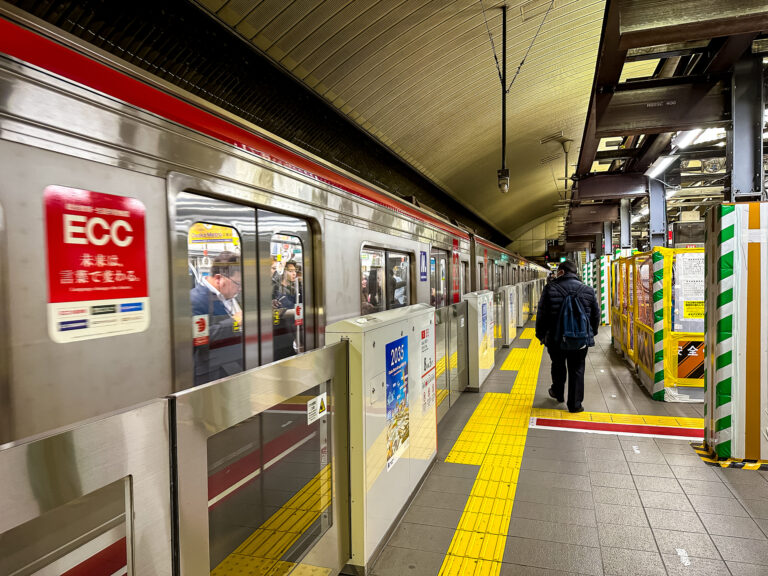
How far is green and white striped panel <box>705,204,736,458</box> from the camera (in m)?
3.90

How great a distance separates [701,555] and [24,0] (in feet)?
18.3

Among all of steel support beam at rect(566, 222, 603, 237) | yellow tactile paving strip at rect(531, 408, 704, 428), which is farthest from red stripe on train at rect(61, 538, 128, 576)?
steel support beam at rect(566, 222, 603, 237)

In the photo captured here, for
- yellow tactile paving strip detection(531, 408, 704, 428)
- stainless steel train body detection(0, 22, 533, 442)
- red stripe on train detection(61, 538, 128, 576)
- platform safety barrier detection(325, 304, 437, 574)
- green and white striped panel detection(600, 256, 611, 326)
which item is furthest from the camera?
green and white striped panel detection(600, 256, 611, 326)

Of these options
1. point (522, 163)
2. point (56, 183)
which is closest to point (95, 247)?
point (56, 183)

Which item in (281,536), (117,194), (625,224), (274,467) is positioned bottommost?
(281,536)

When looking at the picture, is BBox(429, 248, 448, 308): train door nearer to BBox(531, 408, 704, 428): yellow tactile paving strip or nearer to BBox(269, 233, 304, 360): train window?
BBox(531, 408, 704, 428): yellow tactile paving strip

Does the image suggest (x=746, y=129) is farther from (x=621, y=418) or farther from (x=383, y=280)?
(x=383, y=280)

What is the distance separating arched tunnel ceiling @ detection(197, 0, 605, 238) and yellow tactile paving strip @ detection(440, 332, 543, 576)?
Result: 4.86m

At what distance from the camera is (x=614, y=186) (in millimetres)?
8680

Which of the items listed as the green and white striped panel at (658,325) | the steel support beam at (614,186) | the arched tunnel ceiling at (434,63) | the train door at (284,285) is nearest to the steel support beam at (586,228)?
the arched tunnel ceiling at (434,63)

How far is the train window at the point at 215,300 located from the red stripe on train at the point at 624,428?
3622mm

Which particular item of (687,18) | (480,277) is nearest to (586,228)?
(480,277)

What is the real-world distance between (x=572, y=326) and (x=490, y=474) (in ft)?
7.07

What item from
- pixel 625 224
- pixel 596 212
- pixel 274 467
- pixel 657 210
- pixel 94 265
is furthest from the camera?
pixel 596 212
